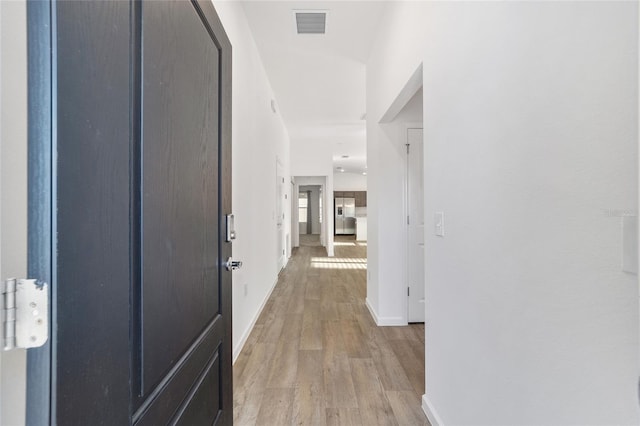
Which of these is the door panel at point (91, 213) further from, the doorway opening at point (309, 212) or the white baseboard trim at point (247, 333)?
the doorway opening at point (309, 212)

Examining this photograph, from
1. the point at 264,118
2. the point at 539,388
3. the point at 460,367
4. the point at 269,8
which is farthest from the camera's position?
the point at 264,118

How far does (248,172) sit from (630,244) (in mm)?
2598

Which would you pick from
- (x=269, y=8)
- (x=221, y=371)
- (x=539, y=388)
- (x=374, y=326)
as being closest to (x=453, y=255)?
(x=539, y=388)

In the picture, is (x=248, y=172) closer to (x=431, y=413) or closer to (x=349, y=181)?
(x=431, y=413)

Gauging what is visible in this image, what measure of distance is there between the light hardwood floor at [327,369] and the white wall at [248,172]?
0.98ft

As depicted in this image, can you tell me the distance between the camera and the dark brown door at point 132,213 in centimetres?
45

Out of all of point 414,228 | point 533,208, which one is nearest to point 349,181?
point 414,228

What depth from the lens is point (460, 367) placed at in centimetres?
135

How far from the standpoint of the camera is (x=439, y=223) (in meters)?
1.57

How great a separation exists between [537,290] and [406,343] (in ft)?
6.56

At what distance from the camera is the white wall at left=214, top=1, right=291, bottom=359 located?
7.83ft

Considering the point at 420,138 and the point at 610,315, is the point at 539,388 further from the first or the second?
the point at 420,138

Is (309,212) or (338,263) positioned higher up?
(309,212)

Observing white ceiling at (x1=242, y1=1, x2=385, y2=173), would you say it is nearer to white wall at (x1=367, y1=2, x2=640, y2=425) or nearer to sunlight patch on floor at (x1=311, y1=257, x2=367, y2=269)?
white wall at (x1=367, y1=2, x2=640, y2=425)
